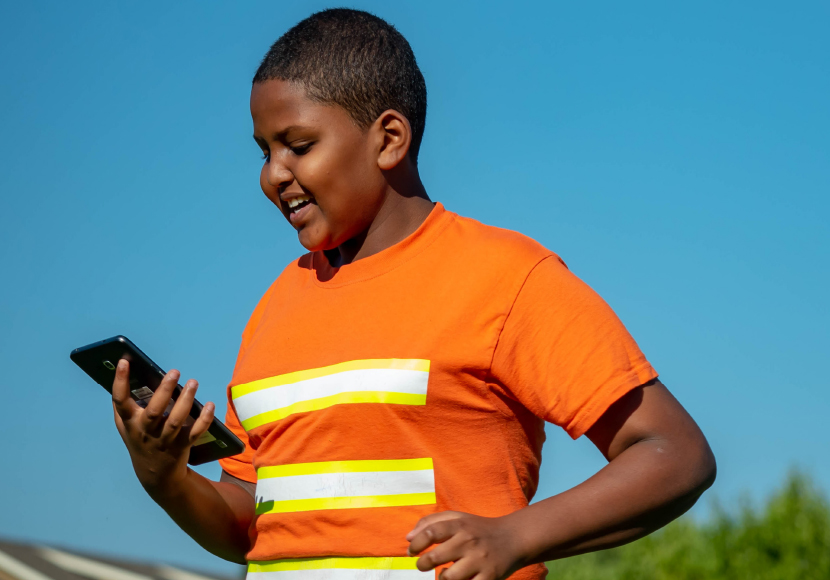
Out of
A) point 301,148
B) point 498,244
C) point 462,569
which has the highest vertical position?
point 301,148

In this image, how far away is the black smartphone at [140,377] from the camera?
2.74 meters

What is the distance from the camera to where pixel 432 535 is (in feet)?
6.33

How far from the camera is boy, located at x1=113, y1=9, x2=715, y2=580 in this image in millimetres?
2242

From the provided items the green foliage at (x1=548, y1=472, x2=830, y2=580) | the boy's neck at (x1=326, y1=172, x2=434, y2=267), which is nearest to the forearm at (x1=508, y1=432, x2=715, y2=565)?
the boy's neck at (x1=326, y1=172, x2=434, y2=267)

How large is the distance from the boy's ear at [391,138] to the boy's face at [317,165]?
26 mm

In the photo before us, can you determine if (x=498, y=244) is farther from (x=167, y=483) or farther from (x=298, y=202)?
(x=167, y=483)

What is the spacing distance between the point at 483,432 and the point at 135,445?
1042mm

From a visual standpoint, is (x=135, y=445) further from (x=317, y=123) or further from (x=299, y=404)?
(x=317, y=123)

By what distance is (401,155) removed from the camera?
281 cm

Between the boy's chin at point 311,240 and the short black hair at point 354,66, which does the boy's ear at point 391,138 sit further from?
the boy's chin at point 311,240

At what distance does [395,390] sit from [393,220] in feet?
2.07

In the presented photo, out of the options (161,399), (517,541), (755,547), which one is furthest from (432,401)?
(755,547)

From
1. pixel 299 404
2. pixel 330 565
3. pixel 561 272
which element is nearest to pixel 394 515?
pixel 330 565

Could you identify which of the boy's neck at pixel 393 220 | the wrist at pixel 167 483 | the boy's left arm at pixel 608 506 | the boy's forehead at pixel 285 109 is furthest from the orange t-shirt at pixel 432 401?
the boy's forehead at pixel 285 109
